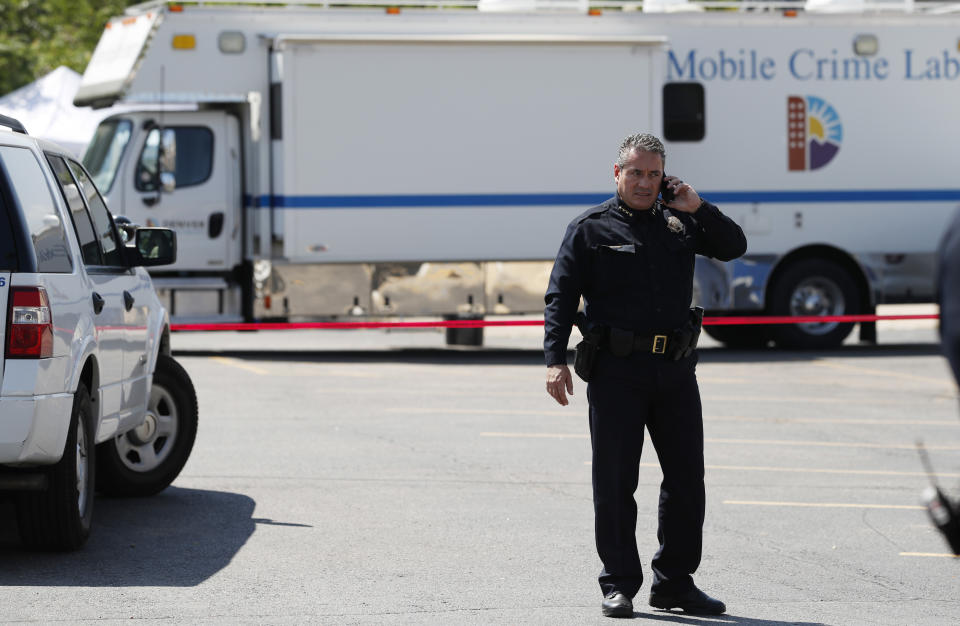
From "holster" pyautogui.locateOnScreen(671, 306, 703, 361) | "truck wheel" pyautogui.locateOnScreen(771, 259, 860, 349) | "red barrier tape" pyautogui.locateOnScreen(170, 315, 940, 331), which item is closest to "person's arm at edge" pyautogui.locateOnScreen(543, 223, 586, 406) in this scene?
"holster" pyautogui.locateOnScreen(671, 306, 703, 361)

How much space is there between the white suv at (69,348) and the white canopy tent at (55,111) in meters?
13.1

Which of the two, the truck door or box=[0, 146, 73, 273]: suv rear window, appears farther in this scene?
the truck door

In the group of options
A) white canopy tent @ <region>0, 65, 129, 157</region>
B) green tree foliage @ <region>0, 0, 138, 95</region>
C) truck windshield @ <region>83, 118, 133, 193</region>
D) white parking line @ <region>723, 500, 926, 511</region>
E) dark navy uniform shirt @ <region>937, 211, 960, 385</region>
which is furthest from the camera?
green tree foliage @ <region>0, 0, 138, 95</region>

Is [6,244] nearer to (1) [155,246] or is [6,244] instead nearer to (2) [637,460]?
(1) [155,246]

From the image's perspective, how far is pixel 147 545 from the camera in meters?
7.23

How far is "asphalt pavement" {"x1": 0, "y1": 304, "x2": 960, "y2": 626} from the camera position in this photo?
6.10 metres

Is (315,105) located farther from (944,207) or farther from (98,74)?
(944,207)

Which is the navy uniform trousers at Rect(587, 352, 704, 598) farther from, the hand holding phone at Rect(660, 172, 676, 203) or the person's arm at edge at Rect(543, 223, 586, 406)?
the hand holding phone at Rect(660, 172, 676, 203)

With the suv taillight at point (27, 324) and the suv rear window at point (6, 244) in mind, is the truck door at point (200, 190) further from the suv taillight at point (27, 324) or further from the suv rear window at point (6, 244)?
the suv taillight at point (27, 324)

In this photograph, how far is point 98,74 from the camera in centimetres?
1730

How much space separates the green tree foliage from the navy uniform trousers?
22.7m

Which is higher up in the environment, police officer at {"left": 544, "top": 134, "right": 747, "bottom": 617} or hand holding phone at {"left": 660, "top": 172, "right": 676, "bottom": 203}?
hand holding phone at {"left": 660, "top": 172, "right": 676, "bottom": 203}

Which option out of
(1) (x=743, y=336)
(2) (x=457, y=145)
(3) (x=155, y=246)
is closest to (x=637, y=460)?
(3) (x=155, y=246)

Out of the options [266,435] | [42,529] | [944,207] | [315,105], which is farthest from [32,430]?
[944,207]
